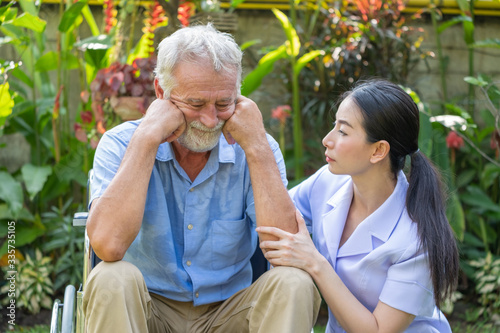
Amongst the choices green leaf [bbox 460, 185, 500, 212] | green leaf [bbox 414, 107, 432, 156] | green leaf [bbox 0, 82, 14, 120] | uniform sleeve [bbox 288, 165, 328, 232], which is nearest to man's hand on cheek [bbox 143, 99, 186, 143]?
uniform sleeve [bbox 288, 165, 328, 232]

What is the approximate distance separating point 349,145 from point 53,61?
2.63 m

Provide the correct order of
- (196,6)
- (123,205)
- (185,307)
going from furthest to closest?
(196,6), (185,307), (123,205)

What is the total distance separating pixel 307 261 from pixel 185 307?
1.82 ft

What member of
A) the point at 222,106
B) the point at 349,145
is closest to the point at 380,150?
the point at 349,145

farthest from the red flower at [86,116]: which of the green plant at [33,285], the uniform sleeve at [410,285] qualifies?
the uniform sleeve at [410,285]

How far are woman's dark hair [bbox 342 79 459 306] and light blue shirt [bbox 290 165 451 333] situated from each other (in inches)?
1.4

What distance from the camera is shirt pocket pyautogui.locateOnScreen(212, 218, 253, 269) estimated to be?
2346 millimetres

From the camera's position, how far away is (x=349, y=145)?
223cm

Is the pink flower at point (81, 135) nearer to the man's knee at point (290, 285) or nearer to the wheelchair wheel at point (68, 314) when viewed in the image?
the wheelchair wheel at point (68, 314)

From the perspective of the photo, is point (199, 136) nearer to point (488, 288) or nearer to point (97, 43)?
point (97, 43)

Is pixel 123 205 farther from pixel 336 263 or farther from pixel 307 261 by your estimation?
pixel 336 263

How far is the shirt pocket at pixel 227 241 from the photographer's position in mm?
2346

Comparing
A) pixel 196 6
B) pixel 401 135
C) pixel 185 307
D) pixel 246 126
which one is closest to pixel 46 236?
pixel 196 6

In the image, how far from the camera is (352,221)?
7.84 feet
